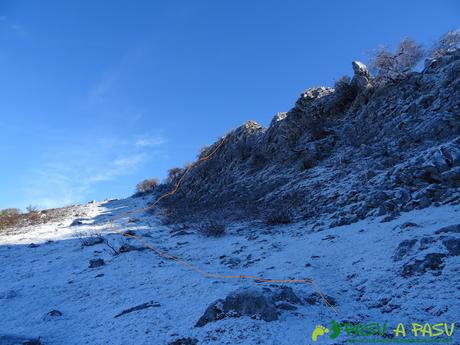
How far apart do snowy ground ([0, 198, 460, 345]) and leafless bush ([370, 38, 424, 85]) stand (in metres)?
9.15

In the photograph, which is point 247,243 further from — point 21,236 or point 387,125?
point 21,236

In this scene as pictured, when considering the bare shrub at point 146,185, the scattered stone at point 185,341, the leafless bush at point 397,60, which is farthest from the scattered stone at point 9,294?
the bare shrub at point 146,185

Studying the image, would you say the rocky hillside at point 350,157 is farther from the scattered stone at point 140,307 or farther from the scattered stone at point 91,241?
the scattered stone at point 140,307

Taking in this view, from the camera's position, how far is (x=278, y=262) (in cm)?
641

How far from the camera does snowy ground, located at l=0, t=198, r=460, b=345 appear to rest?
12.1 feet

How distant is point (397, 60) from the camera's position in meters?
14.0

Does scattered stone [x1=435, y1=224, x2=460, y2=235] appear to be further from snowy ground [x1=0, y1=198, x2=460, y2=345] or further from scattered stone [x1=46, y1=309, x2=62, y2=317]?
scattered stone [x1=46, y1=309, x2=62, y2=317]

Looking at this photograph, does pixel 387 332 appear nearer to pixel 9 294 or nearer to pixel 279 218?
pixel 279 218

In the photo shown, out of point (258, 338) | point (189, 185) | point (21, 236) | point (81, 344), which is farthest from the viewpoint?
point (189, 185)

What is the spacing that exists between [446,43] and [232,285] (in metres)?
13.9

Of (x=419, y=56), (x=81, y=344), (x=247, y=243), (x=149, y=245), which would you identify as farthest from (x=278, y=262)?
(x=419, y=56)

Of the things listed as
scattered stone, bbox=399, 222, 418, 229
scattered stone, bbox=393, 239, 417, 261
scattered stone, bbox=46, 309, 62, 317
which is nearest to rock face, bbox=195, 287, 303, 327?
scattered stone, bbox=393, 239, 417, 261

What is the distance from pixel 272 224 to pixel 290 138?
7315mm

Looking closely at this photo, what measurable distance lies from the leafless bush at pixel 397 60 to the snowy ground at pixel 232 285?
9.15 meters
